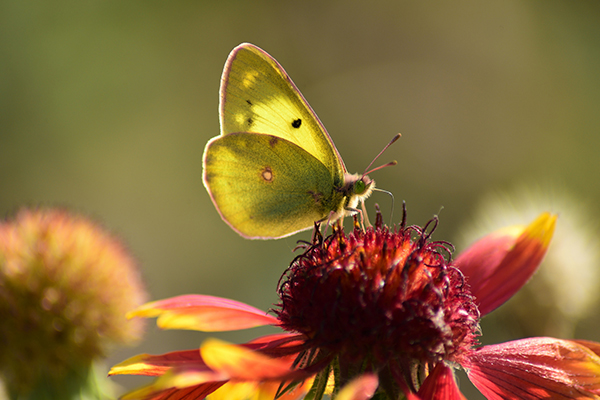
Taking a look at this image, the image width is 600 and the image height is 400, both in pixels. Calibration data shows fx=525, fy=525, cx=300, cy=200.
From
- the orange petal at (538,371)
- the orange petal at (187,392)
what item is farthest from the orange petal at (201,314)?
the orange petal at (538,371)

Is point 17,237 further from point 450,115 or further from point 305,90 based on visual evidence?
point 450,115

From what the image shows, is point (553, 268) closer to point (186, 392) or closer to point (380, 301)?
point (380, 301)

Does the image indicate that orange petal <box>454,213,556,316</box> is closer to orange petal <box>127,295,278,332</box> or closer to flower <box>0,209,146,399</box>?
orange petal <box>127,295,278,332</box>

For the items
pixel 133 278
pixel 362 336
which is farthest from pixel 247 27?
pixel 362 336

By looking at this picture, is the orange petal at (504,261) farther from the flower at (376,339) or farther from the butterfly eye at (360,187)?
the butterfly eye at (360,187)

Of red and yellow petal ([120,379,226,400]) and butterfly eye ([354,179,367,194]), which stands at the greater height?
butterfly eye ([354,179,367,194])

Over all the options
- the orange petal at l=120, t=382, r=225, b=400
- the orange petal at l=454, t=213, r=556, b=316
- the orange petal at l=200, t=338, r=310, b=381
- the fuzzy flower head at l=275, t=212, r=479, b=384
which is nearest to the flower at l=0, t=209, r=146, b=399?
the orange petal at l=120, t=382, r=225, b=400
